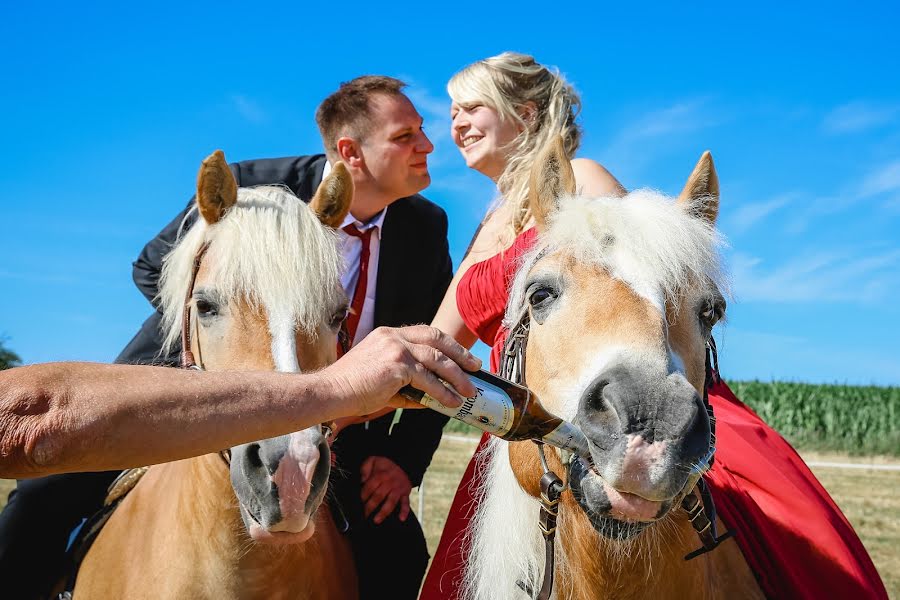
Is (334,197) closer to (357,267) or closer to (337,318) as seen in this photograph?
(337,318)

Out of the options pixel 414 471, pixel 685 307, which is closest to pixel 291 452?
pixel 685 307

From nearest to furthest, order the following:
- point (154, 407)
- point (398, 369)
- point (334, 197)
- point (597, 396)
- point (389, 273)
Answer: point (154, 407)
point (398, 369)
point (597, 396)
point (334, 197)
point (389, 273)

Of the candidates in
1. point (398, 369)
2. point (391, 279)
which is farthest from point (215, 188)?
point (398, 369)

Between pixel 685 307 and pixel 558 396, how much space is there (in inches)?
19.4

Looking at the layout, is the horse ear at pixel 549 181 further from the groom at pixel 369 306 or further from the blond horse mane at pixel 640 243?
the groom at pixel 369 306

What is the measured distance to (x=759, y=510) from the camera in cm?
287

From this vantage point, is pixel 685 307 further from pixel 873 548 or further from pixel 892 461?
pixel 892 461

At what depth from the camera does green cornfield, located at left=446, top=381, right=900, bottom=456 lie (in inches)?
1009

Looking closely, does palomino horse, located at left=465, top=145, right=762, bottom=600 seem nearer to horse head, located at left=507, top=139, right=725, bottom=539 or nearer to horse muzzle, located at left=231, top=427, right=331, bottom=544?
horse head, located at left=507, top=139, right=725, bottom=539

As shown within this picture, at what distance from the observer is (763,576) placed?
263cm

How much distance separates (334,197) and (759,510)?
7.45 feet

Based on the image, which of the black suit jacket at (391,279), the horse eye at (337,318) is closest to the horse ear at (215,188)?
the horse eye at (337,318)

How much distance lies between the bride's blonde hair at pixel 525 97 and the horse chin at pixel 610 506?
6.58 ft

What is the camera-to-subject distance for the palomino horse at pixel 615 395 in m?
1.95
